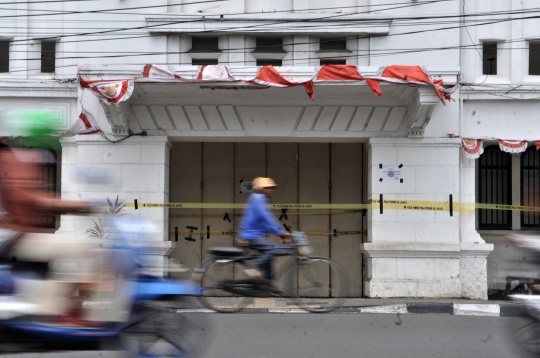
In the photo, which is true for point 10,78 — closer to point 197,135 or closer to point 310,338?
point 197,135

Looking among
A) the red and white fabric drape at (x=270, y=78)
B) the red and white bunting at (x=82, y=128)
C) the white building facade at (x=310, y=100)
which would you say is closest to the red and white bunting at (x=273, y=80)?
the red and white fabric drape at (x=270, y=78)

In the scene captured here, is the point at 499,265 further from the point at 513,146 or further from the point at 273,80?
the point at 273,80

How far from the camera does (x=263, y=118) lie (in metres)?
15.8

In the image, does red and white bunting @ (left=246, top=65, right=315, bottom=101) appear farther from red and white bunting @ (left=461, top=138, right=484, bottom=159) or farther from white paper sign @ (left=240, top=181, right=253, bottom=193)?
white paper sign @ (left=240, top=181, right=253, bottom=193)

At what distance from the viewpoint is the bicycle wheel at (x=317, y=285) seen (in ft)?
29.8

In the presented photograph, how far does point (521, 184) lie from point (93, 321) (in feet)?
42.5

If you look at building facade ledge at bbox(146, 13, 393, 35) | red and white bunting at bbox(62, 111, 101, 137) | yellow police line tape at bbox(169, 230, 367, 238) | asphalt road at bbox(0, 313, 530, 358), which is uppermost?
building facade ledge at bbox(146, 13, 393, 35)

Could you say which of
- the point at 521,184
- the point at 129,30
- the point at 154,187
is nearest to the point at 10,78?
the point at 129,30

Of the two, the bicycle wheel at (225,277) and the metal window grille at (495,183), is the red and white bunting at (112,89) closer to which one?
the bicycle wheel at (225,277)

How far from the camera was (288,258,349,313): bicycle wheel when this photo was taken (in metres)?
9.08

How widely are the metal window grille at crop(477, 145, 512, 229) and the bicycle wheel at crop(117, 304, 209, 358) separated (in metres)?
12.0

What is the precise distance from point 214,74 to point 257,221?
5.56 meters

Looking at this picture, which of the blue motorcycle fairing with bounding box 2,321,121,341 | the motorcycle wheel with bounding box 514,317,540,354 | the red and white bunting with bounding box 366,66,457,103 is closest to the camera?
the blue motorcycle fairing with bounding box 2,321,121,341

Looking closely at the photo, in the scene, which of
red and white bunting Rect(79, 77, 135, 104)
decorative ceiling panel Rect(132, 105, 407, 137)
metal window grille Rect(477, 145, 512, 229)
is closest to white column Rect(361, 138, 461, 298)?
decorative ceiling panel Rect(132, 105, 407, 137)
